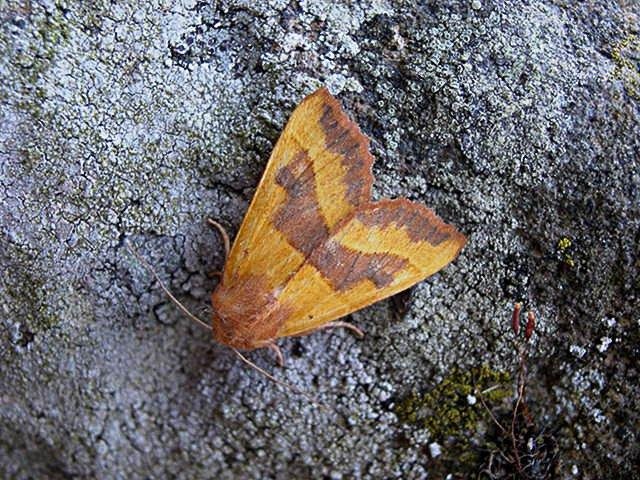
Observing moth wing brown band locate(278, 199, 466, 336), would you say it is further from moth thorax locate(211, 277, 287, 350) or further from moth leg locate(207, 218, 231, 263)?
moth leg locate(207, 218, 231, 263)

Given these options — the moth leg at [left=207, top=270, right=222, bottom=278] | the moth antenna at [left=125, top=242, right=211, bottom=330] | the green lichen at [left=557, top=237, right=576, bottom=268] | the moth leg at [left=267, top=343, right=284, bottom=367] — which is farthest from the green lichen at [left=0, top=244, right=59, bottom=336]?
the green lichen at [left=557, top=237, right=576, bottom=268]

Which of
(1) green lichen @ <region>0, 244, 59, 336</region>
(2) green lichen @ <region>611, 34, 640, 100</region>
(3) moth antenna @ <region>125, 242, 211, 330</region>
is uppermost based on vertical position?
(2) green lichen @ <region>611, 34, 640, 100</region>

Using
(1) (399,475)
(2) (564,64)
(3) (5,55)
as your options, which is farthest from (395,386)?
(3) (5,55)

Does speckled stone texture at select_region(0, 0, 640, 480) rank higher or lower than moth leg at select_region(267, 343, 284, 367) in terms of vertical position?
higher

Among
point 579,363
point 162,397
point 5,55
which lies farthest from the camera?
point 162,397

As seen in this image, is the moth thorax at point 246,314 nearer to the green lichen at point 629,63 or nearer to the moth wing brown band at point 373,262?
the moth wing brown band at point 373,262

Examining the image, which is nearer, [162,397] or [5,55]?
[5,55]

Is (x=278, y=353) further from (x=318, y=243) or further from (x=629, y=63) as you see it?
(x=629, y=63)

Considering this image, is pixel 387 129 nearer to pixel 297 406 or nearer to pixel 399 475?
pixel 297 406
